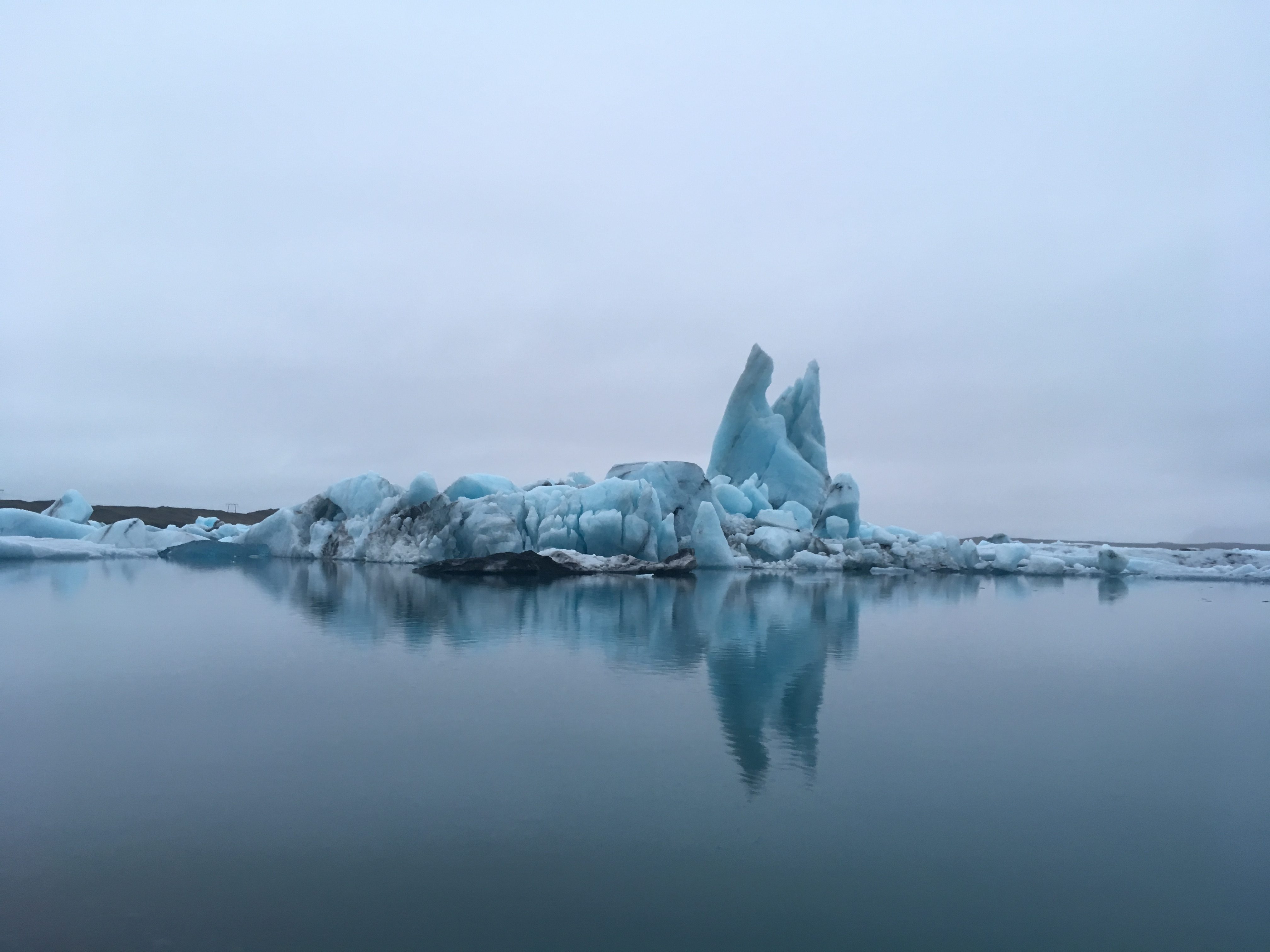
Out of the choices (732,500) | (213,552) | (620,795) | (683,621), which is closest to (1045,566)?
(732,500)

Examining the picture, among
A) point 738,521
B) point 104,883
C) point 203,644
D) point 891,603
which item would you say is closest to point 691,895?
point 104,883

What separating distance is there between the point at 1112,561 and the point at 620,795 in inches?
936

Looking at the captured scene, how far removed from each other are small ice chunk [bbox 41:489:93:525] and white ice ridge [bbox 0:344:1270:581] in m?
0.05

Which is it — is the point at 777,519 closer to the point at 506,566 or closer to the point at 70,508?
the point at 506,566

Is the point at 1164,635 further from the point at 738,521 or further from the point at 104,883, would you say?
the point at 738,521

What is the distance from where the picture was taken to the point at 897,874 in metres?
3.20

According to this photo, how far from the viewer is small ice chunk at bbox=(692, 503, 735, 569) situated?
819 inches

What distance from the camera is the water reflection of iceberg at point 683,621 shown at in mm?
5711

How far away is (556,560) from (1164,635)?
37.0 feet

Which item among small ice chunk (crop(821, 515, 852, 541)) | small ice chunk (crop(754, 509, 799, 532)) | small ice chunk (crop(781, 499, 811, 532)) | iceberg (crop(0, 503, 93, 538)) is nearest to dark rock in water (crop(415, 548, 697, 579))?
small ice chunk (crop(754, 509, 799, 532))

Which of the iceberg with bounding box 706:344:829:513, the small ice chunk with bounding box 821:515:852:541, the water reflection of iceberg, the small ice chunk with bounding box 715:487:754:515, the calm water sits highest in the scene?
the iceberg with bounding box 706:344:829:513

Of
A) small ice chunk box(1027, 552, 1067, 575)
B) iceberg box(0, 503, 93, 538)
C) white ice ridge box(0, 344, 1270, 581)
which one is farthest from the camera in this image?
iceberg box(0, 503, 93, 538)

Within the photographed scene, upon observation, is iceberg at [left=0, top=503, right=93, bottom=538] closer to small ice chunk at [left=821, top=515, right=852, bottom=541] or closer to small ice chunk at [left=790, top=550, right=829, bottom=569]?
small ice chunk at [left=790, top=550, right=829, bottom=569]

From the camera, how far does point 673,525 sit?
2155 centimetres
